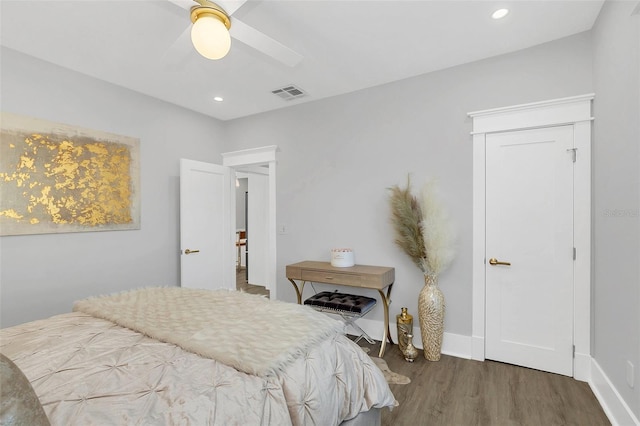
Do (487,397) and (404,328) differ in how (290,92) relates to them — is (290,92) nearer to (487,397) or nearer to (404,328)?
(404,328)

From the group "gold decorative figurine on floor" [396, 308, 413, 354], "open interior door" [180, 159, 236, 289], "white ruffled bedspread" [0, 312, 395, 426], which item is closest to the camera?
"white ruffled bedspread" [0, 312, 395, 426]

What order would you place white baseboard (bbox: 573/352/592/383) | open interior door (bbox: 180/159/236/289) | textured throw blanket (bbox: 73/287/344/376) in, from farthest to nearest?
open interior door (bbox: 180/159/236/289) → white baseboard (bbox: 573/352/592/383) → textured throw blanket (bbox: 73/287/344/376)

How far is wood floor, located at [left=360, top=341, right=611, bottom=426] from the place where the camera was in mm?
1963

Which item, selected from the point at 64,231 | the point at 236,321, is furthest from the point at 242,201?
the point at 236,321

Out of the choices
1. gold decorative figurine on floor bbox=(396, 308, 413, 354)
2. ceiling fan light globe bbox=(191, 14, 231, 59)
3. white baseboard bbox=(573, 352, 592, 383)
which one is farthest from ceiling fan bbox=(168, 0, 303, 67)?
white baseboard bbox=(573, 352, 592, 383)

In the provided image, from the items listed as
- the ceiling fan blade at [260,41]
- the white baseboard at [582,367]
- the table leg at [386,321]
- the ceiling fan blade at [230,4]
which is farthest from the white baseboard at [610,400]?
the ceiling fan blade at [230,4]

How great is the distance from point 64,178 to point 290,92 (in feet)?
7.76

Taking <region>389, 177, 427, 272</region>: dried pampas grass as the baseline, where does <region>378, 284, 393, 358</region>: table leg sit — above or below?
below

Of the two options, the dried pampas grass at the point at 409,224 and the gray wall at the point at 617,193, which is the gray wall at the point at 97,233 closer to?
the dried pampas grass at the point at 409,224

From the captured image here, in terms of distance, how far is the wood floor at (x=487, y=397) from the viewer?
1963 mm

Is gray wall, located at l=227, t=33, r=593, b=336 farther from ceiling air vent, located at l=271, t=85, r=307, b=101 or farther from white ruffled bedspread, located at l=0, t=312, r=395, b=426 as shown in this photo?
white ruffled bedspread, located at l=0, t=312, r=395, b=426

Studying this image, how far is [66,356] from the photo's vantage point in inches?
48.9

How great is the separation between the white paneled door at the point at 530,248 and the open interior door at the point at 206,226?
3182 mm

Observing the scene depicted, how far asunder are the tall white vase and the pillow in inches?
104
